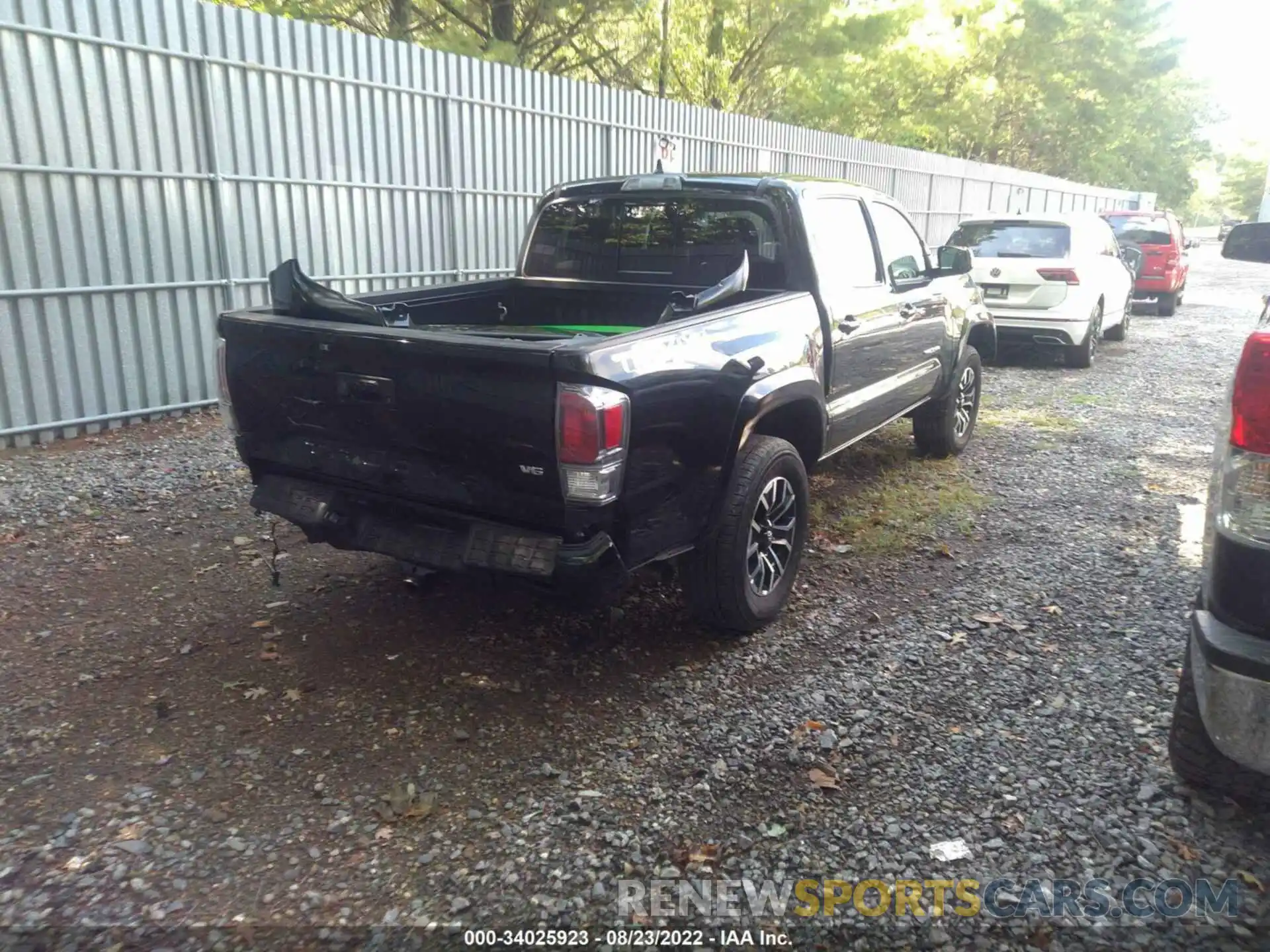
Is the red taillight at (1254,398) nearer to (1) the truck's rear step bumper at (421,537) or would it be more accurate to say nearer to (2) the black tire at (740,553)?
(2) the black tire at (740,553)

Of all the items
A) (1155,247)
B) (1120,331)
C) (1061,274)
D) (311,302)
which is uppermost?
(1155,247)

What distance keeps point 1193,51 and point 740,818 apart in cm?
4186

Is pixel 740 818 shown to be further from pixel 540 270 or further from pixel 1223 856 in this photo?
pixel 540 270

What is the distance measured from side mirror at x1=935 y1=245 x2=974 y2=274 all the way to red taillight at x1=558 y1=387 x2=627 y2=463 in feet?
13.0

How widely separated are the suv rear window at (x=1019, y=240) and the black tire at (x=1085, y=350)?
0.89m

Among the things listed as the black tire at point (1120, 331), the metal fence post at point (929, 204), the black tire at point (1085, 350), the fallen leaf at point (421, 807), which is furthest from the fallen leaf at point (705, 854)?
A: the metal fence post at point (929, 204)

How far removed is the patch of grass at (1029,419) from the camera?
8023mm

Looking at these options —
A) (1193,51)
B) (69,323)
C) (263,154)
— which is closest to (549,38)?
(263,154)

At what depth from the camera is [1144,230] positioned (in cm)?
1577

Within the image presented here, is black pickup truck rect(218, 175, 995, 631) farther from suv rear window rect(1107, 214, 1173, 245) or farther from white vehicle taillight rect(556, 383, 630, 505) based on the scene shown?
suv rear window rect(1107, 214, 1173, 245)

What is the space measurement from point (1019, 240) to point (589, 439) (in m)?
9.17

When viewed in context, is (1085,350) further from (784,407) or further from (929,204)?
(929,204)

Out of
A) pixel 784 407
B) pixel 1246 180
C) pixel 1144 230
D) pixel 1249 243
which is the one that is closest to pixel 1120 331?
pixel 1144 230

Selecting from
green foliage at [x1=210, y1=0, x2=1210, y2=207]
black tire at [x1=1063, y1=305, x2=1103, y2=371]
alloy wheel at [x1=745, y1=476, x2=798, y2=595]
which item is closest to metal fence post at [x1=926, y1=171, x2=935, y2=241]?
green foliage at [x1=210, y1=0, x2=1210, y2=207]
